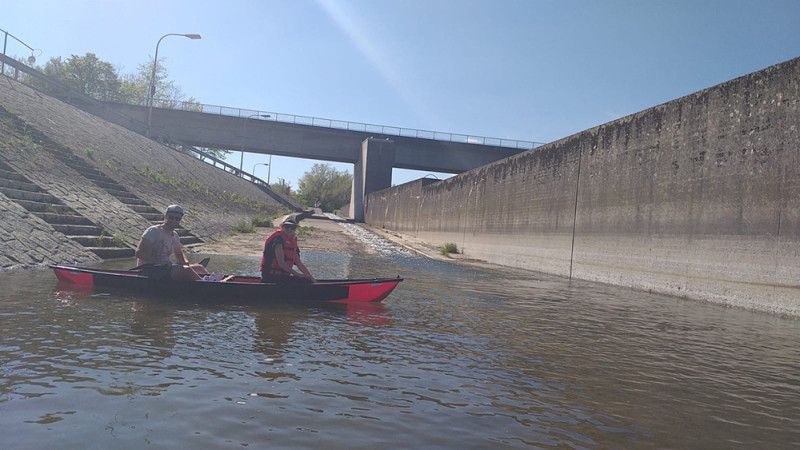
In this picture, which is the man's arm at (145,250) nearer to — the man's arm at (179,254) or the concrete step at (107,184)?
the man's arm at (179,254)

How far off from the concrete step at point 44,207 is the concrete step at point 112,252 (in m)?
1.44

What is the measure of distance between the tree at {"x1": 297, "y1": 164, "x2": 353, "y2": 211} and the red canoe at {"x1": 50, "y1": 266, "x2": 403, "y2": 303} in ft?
264

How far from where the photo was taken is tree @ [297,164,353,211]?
91750 millimetres

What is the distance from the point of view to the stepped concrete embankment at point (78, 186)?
41.7 ft

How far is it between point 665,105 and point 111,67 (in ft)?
243

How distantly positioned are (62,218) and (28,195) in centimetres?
96

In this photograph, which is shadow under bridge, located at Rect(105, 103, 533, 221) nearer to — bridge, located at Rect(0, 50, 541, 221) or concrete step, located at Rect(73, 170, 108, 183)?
bridge, located at Rect(0, 50, 541, 221)

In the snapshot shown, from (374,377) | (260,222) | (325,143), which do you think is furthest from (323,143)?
(374,377)

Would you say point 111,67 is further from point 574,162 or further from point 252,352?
point 252,352

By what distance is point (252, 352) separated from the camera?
5895mm

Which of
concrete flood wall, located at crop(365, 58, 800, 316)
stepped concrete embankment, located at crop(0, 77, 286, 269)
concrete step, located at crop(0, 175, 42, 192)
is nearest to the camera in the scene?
concrete flood wall, located at crop(365, 58, 800, 316)

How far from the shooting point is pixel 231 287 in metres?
9.07

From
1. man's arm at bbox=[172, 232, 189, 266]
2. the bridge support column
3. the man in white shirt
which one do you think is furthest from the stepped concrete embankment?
the bridge support column

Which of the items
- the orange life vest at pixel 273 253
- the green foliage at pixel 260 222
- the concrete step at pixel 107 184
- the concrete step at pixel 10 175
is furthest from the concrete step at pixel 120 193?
the orange life vest at pixel 273 253
